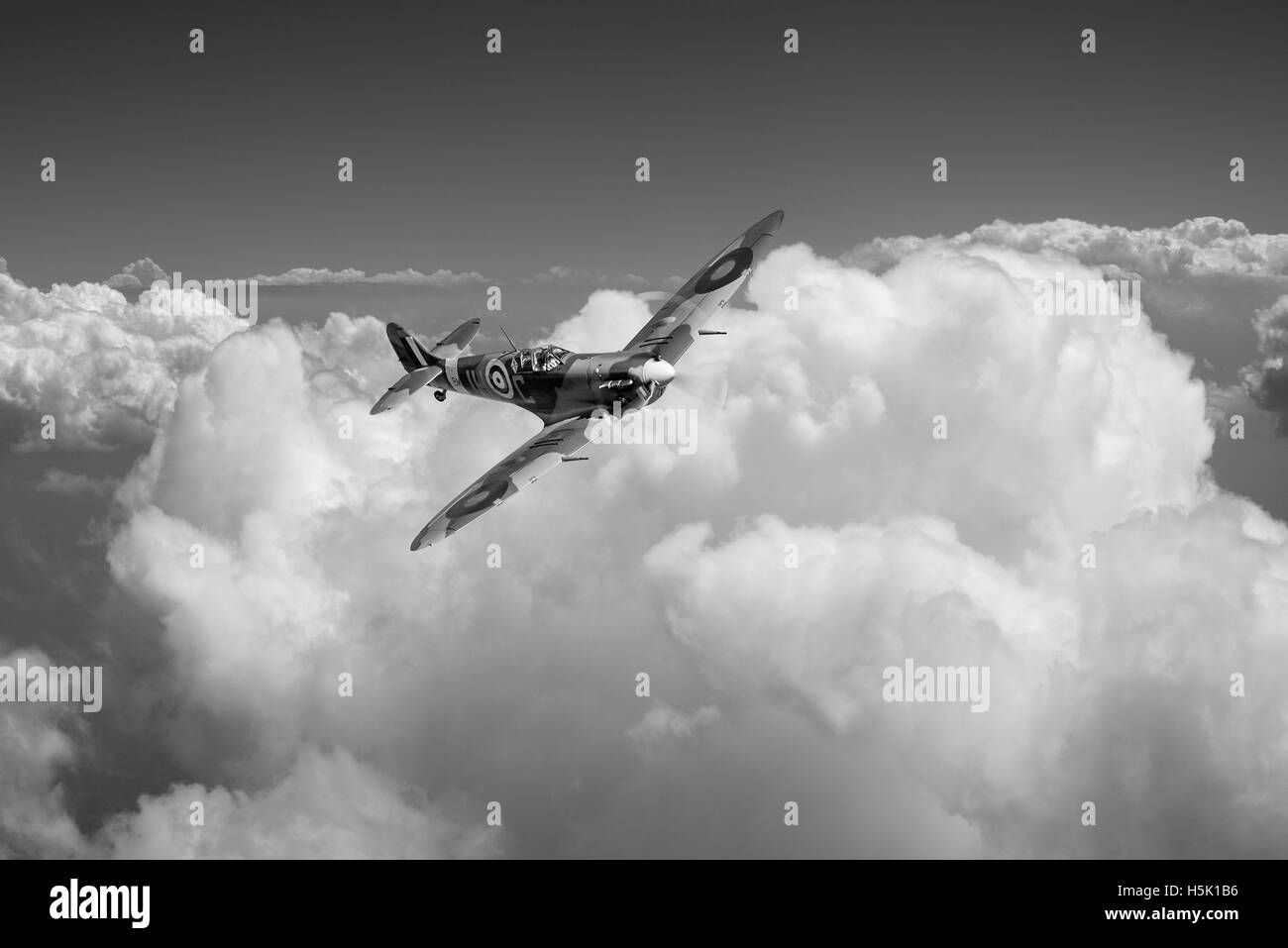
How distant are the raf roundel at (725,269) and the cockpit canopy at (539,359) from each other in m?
9.91

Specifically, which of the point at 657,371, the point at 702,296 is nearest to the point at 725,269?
the point at 702,296

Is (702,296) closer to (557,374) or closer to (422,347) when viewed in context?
(557,374)

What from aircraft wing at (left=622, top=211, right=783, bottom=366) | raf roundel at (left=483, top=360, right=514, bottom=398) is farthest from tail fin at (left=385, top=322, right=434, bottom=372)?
aircraft wing at (left=622, top=211, right=783, bottom=366)

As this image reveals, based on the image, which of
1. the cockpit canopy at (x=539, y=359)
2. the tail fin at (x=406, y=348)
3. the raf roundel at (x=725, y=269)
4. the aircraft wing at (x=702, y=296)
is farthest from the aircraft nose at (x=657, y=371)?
the tail fin at (x=406, y=348)

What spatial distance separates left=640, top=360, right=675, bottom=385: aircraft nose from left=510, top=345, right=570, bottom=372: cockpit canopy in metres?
5.05

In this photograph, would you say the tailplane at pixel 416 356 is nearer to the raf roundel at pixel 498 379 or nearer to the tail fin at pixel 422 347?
the tail fin at pixel 422 347

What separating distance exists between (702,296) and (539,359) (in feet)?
33.9

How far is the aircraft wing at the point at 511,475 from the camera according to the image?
32844mm

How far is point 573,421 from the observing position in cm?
3947

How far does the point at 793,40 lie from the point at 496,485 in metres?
27.6

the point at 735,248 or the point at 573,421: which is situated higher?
the point at 735,248

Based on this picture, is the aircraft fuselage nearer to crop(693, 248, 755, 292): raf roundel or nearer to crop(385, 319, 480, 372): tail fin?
crop(385, 319, 480, 372): tail fin
